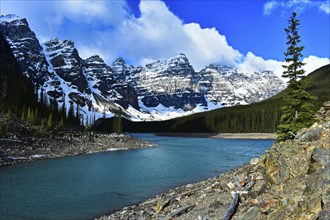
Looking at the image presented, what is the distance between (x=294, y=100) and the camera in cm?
2953

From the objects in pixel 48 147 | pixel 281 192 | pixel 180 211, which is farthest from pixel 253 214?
pixel 48 147

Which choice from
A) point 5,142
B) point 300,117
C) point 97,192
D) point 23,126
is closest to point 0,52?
point 23,126

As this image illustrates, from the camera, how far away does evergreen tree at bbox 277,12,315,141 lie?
2748 cm

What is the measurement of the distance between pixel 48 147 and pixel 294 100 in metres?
55.8

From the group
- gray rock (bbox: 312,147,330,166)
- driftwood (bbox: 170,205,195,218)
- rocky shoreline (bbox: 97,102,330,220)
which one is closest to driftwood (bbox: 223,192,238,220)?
rocky shoreline (bbox: 97,102,330,220)

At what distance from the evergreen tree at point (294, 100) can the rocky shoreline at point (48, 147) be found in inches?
1792

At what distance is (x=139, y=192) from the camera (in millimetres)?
31266

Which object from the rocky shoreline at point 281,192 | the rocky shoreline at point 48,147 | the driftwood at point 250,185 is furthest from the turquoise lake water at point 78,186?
the driftwood at point 250,185

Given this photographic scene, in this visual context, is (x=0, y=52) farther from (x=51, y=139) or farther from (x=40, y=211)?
(x=40, y=211)

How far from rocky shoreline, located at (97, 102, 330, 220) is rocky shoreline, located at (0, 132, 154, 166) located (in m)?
44.6

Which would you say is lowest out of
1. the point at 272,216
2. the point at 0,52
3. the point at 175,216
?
the point at 175,216

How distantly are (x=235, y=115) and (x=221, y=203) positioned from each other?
177695mm

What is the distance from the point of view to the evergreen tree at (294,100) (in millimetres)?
27484

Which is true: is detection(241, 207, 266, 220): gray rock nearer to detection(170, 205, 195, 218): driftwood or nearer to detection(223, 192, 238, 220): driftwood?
detection(223, 192, 238, 220): driftwood
